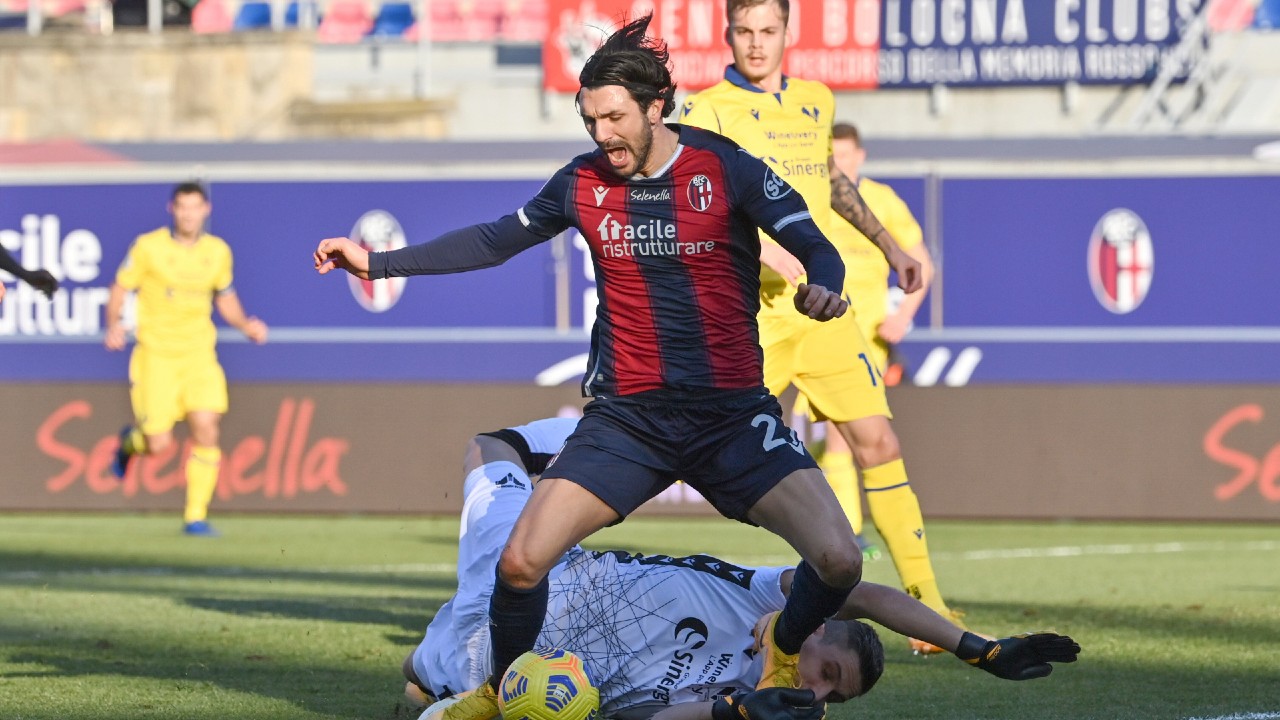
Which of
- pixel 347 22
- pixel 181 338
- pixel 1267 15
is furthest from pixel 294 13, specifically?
pixel 181 338

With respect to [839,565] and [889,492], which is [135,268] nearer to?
[889,492]

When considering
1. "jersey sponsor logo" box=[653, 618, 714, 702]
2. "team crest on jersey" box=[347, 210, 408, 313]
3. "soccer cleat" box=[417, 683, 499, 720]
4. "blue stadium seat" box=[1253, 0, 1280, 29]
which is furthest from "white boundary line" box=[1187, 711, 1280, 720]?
"blue stadium seat" box=[1253, 0, 1280, 29]

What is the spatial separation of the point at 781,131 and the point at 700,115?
15.2 inches

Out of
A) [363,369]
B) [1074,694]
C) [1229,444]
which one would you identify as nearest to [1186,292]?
[1229,444]

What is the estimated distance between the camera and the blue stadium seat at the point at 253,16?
27719 millimetres

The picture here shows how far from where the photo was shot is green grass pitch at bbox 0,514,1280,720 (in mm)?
6836

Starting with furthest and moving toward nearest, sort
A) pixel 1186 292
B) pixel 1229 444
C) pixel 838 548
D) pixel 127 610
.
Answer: pixel 1186 292, pixel 1229 444, pixel 127 610, pixel 838 548

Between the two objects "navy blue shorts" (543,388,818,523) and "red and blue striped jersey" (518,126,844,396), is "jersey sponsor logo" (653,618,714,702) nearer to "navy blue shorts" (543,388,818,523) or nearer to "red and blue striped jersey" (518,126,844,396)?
"navy blue shorts" (543,388,818,523)

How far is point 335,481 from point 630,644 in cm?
1059

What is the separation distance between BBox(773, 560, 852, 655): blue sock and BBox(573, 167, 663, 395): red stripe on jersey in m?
0.71

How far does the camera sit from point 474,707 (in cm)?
598

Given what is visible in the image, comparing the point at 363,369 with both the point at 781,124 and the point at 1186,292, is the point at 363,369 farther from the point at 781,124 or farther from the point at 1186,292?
the point at 781,124

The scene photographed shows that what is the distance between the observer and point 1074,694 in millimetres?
7000

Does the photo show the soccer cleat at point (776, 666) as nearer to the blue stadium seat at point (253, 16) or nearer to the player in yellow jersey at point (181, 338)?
the player in yellow jersey at point (181, 338)
